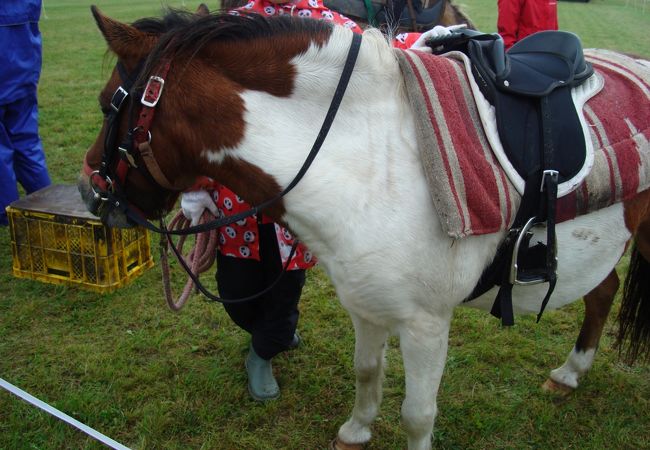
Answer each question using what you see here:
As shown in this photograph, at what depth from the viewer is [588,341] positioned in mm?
2854

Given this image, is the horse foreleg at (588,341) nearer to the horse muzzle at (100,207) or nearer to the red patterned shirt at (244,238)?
the red patterned shirt at (244,238)

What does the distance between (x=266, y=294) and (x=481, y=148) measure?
1323mm

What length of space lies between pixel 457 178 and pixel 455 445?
152 centimetres

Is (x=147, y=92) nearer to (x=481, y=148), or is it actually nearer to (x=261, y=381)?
(x=481, y=148)

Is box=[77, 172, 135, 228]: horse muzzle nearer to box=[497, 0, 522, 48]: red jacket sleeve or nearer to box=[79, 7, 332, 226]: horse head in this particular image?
box=[79, 7, 332, 226]: horse head

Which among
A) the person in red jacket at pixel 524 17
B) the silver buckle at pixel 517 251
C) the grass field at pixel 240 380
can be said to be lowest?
the grass field at pixel 240 380

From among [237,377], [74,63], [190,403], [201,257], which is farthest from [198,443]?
[74,63]

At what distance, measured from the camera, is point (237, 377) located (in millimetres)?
2979

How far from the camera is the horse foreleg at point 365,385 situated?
7.49 ft

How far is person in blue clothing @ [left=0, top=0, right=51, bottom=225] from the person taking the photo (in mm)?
4191

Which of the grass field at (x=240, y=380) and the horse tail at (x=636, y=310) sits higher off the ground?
the horse tail at (x=636, y=310)

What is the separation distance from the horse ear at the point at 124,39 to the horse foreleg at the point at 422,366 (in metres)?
1.14

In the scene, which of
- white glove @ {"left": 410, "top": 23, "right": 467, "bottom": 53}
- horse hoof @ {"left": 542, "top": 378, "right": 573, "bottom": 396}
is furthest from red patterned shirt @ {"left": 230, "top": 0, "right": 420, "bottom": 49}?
horse hoof @ {"left": 542, "top": 378, "right": 573, "bottom": 396}

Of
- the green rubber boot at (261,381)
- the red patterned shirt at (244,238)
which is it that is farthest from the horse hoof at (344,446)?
the red patterned shirt at (244,238)
